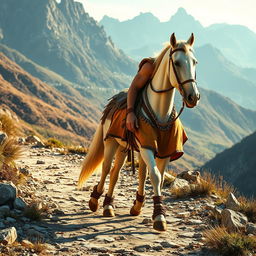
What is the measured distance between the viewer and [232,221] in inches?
265

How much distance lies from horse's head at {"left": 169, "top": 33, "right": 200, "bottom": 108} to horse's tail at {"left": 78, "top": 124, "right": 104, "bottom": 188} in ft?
9.45

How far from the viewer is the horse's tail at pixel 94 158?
340 inches

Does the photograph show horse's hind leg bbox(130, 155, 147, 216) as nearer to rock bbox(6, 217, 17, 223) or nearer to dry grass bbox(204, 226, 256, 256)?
dry grass bbox(204, 226, 256, 256)

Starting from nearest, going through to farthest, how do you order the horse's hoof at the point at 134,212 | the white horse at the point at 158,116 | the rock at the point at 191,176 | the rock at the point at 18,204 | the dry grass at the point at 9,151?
the white horse at the point at 158,116
the rock at the point at 18,204
the horse's hoof at the point at 134,212
the dry grass at the point at 9,151
the rock at the point at 191,176

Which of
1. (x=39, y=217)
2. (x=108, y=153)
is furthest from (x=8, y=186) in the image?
(x=108, y=153)

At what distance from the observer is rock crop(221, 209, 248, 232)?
6629mm

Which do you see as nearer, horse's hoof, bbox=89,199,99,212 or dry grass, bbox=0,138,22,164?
horse's hoof, bbox=89,199,99,212

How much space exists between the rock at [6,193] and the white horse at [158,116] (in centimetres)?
181

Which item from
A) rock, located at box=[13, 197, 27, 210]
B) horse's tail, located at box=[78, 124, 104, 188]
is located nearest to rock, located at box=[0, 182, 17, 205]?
rock, located at box=[13, 197, 27, 210]

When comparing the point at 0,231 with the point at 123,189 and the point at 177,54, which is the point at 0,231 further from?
the point at 123,189

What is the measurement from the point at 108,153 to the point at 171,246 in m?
2.71

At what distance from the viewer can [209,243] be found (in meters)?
5.88

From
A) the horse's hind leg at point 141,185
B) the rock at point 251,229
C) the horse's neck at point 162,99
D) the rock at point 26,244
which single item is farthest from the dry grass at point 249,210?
the rock at point 26,244

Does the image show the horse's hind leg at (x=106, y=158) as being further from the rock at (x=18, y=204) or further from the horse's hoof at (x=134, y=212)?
the rock at (x=18, y=204)
